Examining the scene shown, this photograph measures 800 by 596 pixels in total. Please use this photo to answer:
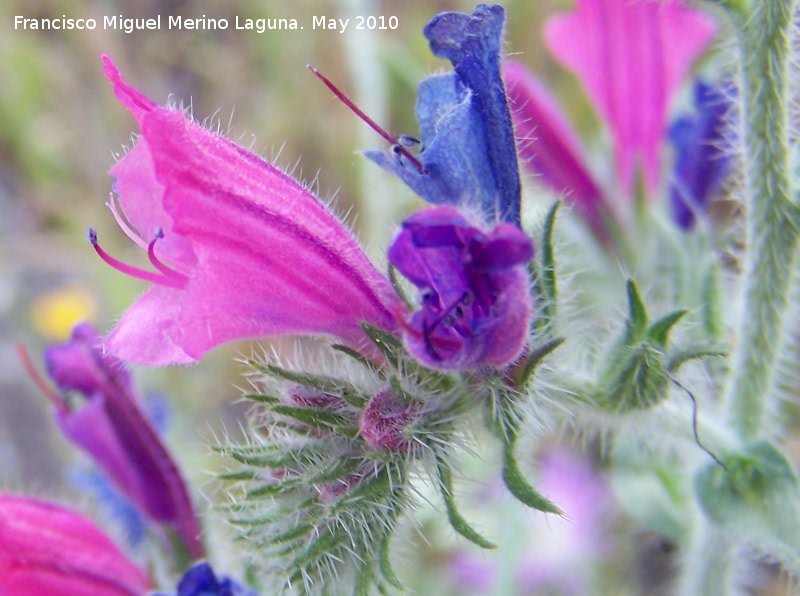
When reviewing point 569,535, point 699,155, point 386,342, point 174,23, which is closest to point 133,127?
point 174,23

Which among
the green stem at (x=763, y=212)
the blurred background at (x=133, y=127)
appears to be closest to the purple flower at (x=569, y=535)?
the blurred background at (x=133, y=127)

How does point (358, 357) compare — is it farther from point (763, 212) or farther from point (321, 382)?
point (763, 212)

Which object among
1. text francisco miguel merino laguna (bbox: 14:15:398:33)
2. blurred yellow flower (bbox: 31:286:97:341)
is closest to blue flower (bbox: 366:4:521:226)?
blurred yellow flower (bbox: 31:286:97:341)

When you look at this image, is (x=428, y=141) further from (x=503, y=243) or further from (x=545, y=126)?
(x=545, y=126)

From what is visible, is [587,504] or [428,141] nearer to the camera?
[428,141]

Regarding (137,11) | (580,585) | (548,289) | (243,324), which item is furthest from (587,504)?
(137,11)

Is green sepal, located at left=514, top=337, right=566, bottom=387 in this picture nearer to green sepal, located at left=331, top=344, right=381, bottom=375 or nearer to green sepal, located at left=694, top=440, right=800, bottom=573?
green sepal, located at left=331, top=344, right=381, bottom=375
